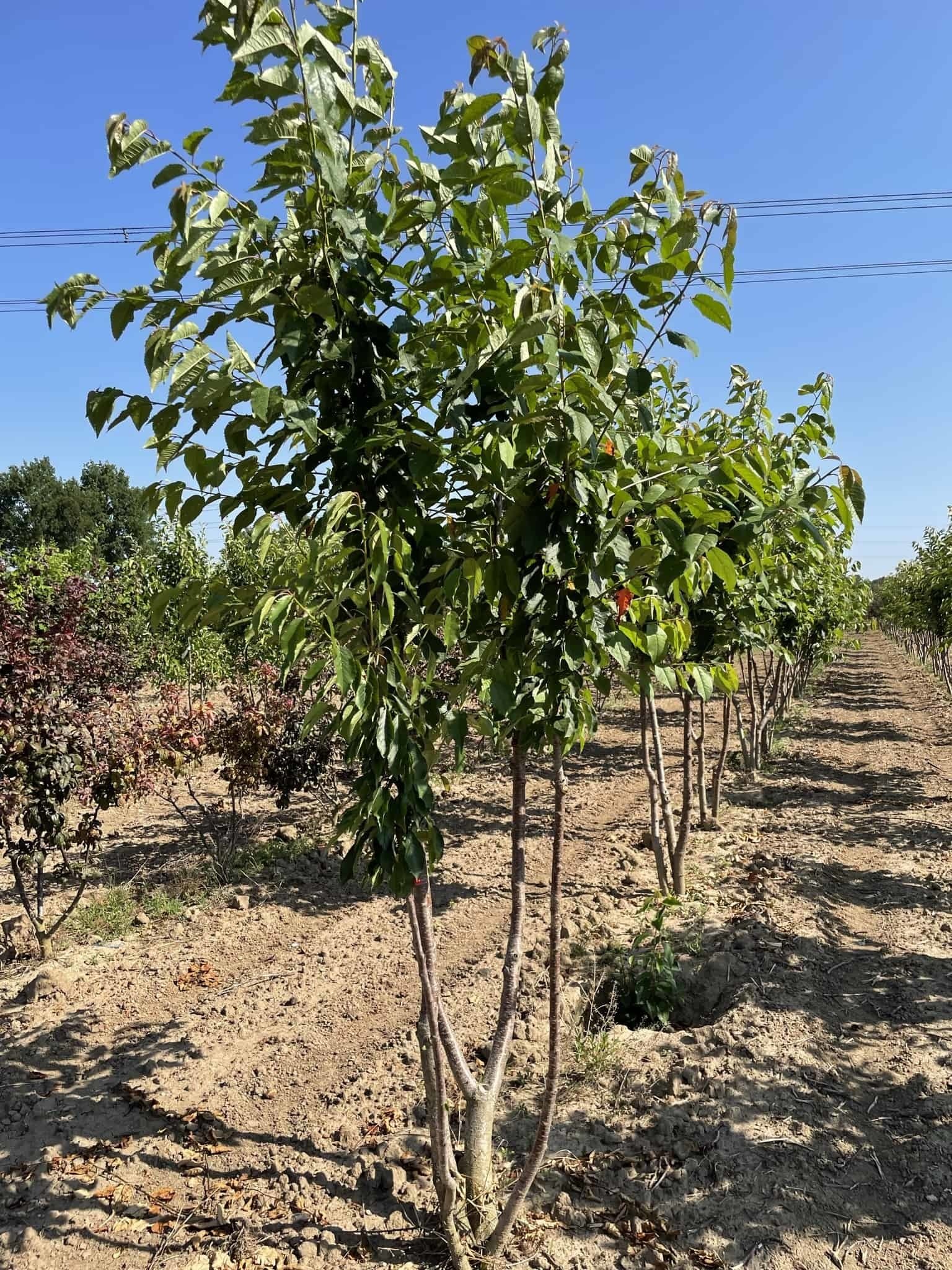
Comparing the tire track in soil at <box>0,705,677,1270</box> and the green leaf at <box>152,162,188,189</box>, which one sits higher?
the green leaf at <box>152,162,188,189</box>

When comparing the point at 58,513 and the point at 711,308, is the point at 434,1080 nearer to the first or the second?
the point at 711,308

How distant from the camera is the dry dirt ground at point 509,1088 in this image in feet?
9.66

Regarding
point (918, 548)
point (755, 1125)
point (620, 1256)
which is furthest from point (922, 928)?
point (918, 548)

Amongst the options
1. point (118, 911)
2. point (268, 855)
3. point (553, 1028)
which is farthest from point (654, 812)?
point (118, 911)

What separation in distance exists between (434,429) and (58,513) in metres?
46.0

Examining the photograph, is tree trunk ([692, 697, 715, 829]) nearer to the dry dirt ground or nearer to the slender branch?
the dry dirt ground

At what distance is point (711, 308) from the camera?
1.75 m

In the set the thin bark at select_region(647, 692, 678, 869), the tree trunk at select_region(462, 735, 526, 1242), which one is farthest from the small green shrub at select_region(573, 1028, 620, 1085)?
the thin bark at select_region(647, 692, 678, 869)

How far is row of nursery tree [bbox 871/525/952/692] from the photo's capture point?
14586 millimetres

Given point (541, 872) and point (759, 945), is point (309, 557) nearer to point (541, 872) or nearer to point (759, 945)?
point (759, 945)

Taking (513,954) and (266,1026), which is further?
(266,1026)

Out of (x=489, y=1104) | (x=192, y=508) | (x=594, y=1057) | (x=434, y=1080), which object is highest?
(x=192, y=508)

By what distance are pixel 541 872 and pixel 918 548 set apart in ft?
63.9

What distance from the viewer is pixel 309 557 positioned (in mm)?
1862
